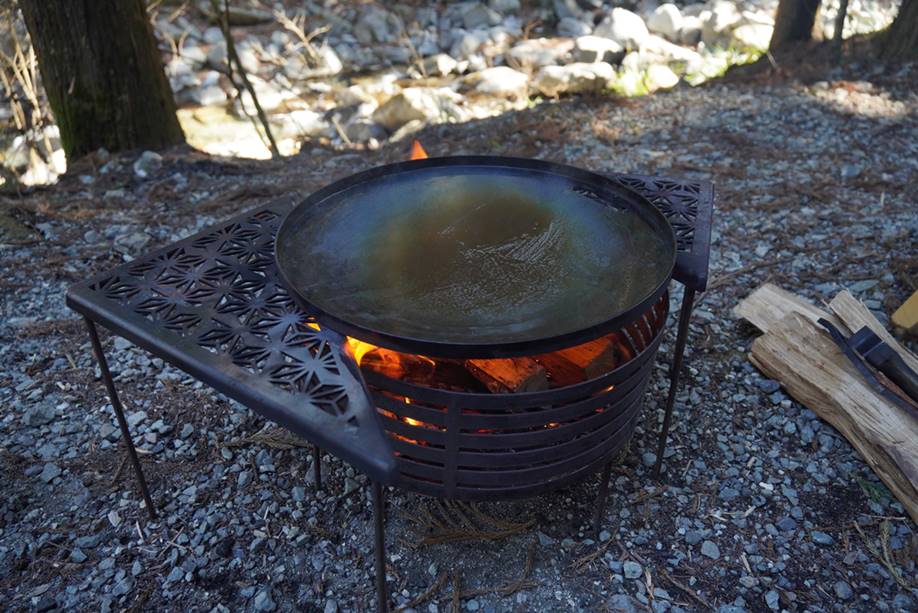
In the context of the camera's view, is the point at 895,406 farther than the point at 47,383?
No

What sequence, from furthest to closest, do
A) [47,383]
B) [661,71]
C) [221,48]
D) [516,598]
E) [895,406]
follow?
[221,48], [661,71], [47,383], [895,406], [516,598]

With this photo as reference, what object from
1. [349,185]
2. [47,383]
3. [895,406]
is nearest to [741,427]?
[895,406]

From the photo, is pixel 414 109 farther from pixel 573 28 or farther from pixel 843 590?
pixel 843 590

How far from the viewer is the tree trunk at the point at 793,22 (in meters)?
6.66

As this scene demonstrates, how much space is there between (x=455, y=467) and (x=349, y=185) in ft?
4.14

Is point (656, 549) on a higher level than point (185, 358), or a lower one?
lower

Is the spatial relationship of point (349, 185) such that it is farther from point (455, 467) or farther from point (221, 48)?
point (221, 48)

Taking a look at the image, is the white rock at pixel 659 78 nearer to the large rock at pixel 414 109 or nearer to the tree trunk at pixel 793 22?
the tree trunk at pixel 793 22

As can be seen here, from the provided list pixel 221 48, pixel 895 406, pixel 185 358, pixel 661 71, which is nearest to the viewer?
pixel 185 358

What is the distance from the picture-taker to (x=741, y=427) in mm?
2869

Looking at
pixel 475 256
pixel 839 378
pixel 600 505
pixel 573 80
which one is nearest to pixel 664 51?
pixel 573 80

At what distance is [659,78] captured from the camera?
283 inches

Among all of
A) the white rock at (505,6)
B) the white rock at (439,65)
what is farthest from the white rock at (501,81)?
the white rock at (505,6)

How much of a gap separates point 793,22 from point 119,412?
724 cm
